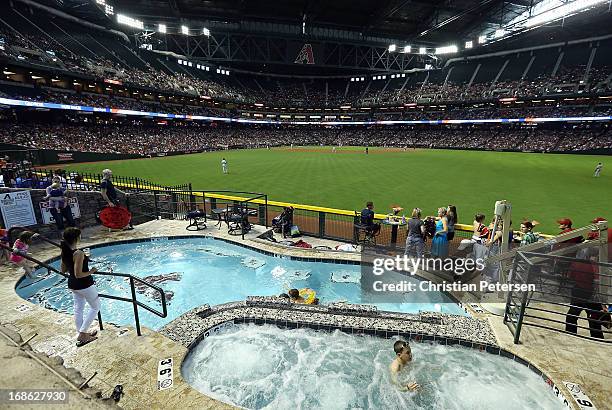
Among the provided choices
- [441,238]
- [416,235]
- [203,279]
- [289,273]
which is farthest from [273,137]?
[441,238]

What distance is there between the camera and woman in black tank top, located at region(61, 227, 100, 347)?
176 inches

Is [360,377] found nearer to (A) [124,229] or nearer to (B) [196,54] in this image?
(A) [124,229]

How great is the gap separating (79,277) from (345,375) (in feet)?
16.1

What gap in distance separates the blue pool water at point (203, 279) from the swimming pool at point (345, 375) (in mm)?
2100

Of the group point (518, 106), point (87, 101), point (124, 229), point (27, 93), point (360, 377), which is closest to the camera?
point (360, 377)

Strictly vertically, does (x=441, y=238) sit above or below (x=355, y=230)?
above

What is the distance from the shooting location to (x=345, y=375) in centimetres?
525

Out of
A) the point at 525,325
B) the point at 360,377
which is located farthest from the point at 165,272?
the point at 525,325

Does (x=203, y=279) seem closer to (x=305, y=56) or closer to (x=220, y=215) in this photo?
(x=220, y=215)

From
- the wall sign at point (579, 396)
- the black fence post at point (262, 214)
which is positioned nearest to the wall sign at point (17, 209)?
the black fence post at point (262, 214)

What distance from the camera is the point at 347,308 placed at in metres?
6.66

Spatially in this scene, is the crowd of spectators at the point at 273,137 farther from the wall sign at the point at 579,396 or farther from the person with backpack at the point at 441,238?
the wall sign at the point at 579,396

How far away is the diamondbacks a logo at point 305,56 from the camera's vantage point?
214 ft

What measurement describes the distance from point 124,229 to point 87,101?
43638 mm
